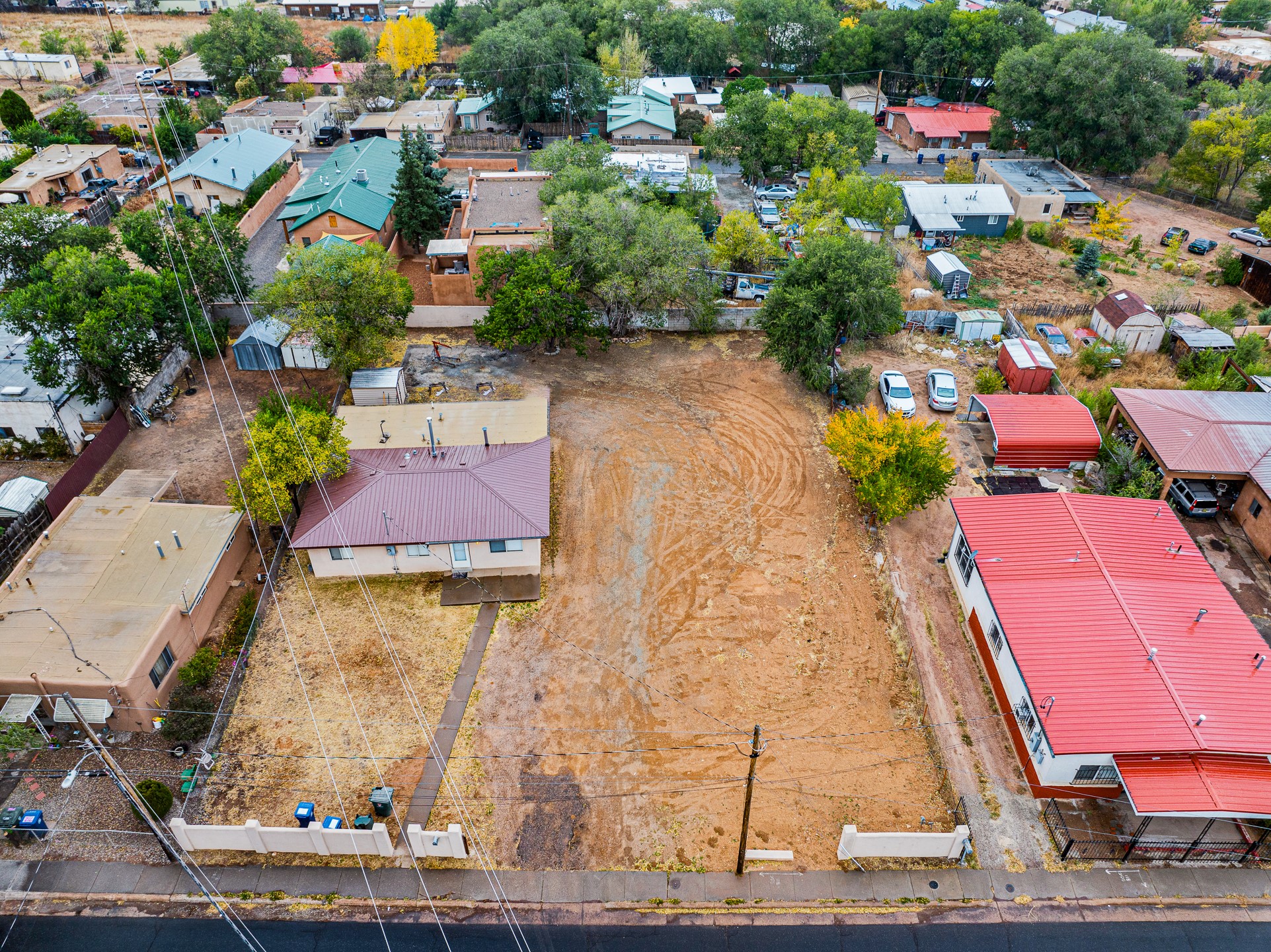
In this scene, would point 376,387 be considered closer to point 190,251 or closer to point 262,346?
point 262,346

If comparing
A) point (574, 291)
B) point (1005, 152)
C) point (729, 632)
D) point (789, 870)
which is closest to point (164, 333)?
point (574, 291)

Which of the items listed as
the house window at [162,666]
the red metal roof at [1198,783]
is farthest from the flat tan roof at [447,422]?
the red metal roof at [1198,783]

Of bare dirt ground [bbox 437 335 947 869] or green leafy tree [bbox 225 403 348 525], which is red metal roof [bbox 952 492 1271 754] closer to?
bare dirt ground [bbox 437 335 947 869]

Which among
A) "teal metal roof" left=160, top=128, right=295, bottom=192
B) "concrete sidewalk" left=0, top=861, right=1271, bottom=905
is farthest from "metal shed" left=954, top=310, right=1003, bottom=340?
"teal metal roof" left=160, top=128, right=295, bottom=192

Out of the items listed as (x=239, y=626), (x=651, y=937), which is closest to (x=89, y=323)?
(x=239, y=626)

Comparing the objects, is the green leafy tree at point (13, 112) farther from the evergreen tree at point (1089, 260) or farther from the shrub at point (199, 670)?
the evergreen tree at point (1089, 260)

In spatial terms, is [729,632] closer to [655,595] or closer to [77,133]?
[655,595]

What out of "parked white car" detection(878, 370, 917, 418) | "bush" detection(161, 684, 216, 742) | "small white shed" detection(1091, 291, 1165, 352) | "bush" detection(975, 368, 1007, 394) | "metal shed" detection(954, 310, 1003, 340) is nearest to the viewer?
"bush" detection(161, 684, 216, 742)
